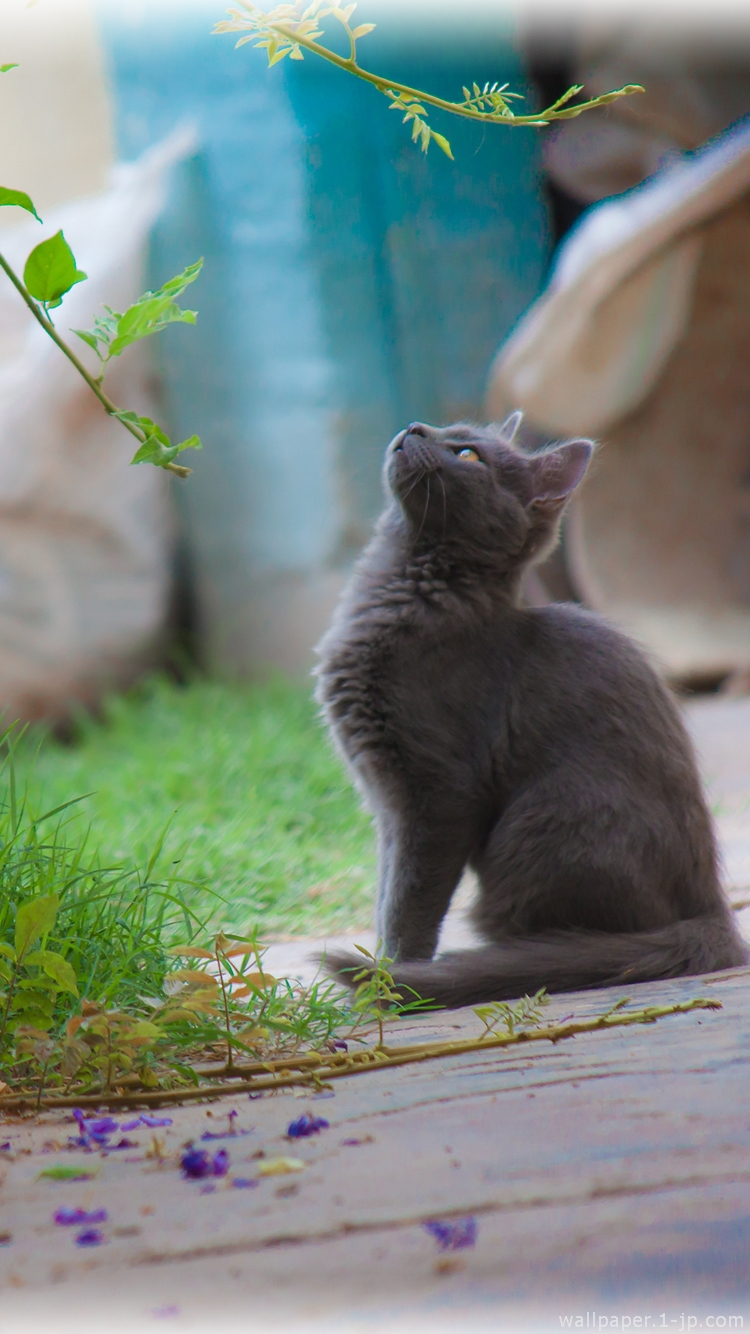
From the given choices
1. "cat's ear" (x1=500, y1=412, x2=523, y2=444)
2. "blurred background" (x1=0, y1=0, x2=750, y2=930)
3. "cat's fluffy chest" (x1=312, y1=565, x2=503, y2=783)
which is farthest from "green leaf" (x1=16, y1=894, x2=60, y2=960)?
"blurred background" (x1=0, y1=0, x2=750, y2=930)

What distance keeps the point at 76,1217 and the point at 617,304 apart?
168 inches

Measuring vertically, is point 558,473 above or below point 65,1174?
above

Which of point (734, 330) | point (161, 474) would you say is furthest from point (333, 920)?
point (734, 330)

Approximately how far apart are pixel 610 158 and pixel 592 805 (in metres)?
4.64

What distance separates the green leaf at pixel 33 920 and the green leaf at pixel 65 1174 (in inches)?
12.4

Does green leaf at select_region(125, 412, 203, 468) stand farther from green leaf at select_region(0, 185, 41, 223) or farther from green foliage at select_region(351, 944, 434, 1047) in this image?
green foliage at select_region(351, 944, 434, 1047)

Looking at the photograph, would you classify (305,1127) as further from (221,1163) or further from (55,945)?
(55,945)

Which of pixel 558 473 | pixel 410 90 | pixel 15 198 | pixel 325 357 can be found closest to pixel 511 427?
pixel 558 473

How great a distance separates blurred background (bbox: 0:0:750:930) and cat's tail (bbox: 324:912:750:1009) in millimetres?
2907

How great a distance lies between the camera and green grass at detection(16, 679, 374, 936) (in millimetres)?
2730

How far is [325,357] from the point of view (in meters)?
5.26

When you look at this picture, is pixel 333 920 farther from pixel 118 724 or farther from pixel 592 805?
pixel 118 724

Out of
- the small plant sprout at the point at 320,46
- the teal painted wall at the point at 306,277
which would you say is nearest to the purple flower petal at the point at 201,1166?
the small plant sprout at the point at 320,46

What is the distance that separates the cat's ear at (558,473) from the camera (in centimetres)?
222
